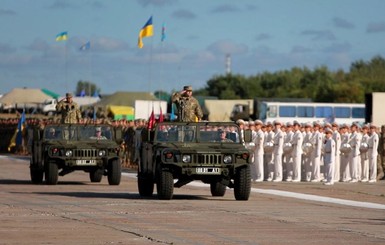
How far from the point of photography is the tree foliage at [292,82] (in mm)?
117875

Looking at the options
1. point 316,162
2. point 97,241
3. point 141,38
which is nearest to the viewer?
point 97,241

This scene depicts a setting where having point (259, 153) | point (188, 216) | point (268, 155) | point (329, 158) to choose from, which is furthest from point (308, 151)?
point (188, 216)

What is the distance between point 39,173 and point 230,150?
8931 mm

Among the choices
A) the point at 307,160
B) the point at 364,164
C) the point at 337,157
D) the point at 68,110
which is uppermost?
the point at 68,110

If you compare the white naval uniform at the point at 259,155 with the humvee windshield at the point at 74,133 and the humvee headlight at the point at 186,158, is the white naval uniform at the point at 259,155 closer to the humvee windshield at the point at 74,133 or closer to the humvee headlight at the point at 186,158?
the humvee windshield at the point at 74,133

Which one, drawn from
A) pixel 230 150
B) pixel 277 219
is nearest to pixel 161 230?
pixel 277 219

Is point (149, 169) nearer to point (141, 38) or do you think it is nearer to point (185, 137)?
point (185, 137)

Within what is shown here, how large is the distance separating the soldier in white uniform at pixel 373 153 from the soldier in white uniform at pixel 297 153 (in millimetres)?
1970

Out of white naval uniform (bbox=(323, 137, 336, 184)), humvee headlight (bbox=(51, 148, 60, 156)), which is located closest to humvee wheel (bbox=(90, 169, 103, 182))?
humvee headlight (bbox=(51, 148, 60, 156))

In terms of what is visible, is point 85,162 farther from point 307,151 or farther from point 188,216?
point 188,216

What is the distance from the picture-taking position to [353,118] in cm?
8338

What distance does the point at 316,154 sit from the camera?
3603cm

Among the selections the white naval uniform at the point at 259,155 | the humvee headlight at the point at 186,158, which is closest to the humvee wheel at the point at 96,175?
the white naval uniform at the point at 259,155

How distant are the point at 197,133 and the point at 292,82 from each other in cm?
10574
